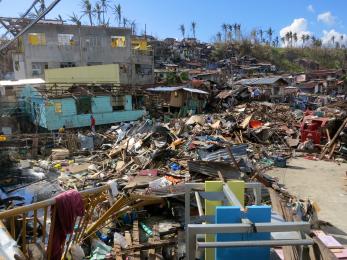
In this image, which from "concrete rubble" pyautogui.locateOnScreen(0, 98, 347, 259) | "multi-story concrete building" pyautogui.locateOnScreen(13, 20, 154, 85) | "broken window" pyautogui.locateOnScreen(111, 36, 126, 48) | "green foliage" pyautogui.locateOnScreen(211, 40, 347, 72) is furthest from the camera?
"green foliage" pyautogui.locateOnScreen(211, 40, 347, 72)

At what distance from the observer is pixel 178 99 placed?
32.1 m

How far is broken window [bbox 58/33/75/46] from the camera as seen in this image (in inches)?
1411

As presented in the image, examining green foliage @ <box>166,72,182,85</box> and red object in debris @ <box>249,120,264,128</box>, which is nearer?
red object in debris @ <box>249,120,264,128</box>

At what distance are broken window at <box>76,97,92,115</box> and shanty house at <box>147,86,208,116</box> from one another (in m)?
7.07

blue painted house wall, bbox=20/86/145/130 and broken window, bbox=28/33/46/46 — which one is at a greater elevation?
broken window, bbox=28/33/46/46

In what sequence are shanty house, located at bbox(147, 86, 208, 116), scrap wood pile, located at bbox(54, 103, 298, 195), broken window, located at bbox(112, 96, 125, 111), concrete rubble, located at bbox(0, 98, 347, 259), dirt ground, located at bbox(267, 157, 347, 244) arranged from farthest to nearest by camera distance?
1. shanty house, located at bbox(147, 86, 208, 116)
2. broken window, located at bbox(112, 96, 125, 111)
3. scrap wood pile, located at bbox(54, 103, 298, 195)
4. dirt ground, located at bbox(267, 157, 347, 244)
5. concrete rubble, located at bbox(0, 98, 347, 259)

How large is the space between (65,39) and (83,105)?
13729 millimetres

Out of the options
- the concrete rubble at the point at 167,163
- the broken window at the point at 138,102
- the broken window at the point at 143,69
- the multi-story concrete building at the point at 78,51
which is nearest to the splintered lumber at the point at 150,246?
the concrete rubble at the point at 167,163

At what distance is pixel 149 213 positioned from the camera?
335 inches

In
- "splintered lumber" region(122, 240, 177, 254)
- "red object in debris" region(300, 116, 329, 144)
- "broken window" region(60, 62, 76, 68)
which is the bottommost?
"splintered lumber" region(122, 240, 177, 254)

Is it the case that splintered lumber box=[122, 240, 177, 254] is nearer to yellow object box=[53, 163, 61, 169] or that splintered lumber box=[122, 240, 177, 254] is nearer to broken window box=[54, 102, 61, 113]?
yellow object box=[53, 163, 61, 169]

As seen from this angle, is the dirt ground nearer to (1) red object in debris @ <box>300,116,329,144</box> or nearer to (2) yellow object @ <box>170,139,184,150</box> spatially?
(1) red object in debris @ <box>300,116,329,144</box>

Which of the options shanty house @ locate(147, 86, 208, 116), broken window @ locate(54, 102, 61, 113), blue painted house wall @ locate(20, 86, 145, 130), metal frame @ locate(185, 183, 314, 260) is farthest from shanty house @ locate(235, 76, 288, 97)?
metal frame @ locate(185, 183, 314, 260)

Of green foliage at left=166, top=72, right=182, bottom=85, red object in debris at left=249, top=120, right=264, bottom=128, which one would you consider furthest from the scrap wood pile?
green foliage at left=166, top=72, right=182, bottom=85
